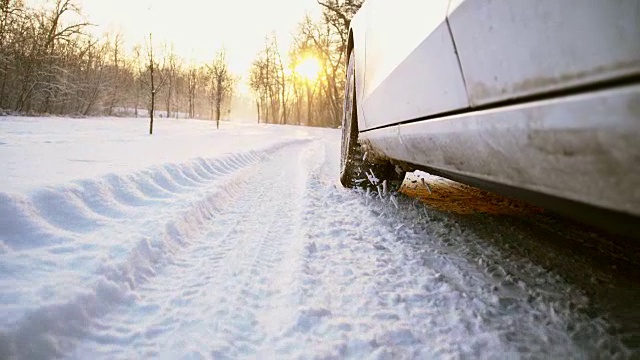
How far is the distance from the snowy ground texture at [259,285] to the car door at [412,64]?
83 centimetres

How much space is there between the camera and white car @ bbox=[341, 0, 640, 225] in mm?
560

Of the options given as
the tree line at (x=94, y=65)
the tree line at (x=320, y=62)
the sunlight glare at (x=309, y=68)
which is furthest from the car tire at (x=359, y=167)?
the sunlight glare at (x=309, y=68)

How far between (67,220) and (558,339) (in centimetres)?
242

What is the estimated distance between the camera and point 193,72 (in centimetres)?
5153

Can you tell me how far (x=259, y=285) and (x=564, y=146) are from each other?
1.38m

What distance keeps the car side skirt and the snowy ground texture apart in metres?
0.73

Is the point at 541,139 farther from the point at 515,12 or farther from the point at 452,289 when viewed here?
the point at 452,289

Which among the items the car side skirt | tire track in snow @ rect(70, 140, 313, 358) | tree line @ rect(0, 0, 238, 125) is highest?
tree line @ rect(0, 0, 238, 125)

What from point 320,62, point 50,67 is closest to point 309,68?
point 320,62

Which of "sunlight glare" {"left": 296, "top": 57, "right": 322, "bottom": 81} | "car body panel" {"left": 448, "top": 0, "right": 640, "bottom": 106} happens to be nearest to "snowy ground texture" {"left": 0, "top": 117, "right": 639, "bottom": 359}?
"car body panel" {"left": 448, "top": 0, "right": 640, "bottom": 106}

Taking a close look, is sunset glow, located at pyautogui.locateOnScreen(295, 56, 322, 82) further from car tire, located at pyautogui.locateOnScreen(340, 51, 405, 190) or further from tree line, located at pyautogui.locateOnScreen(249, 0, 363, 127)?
car tire, located at pyautogui.locateOnScreen(340, 51, 405, 190)

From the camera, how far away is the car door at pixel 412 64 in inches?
42.6

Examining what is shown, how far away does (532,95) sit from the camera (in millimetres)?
749

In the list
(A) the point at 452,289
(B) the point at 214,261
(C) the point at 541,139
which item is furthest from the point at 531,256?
(B) the point at 214,261
